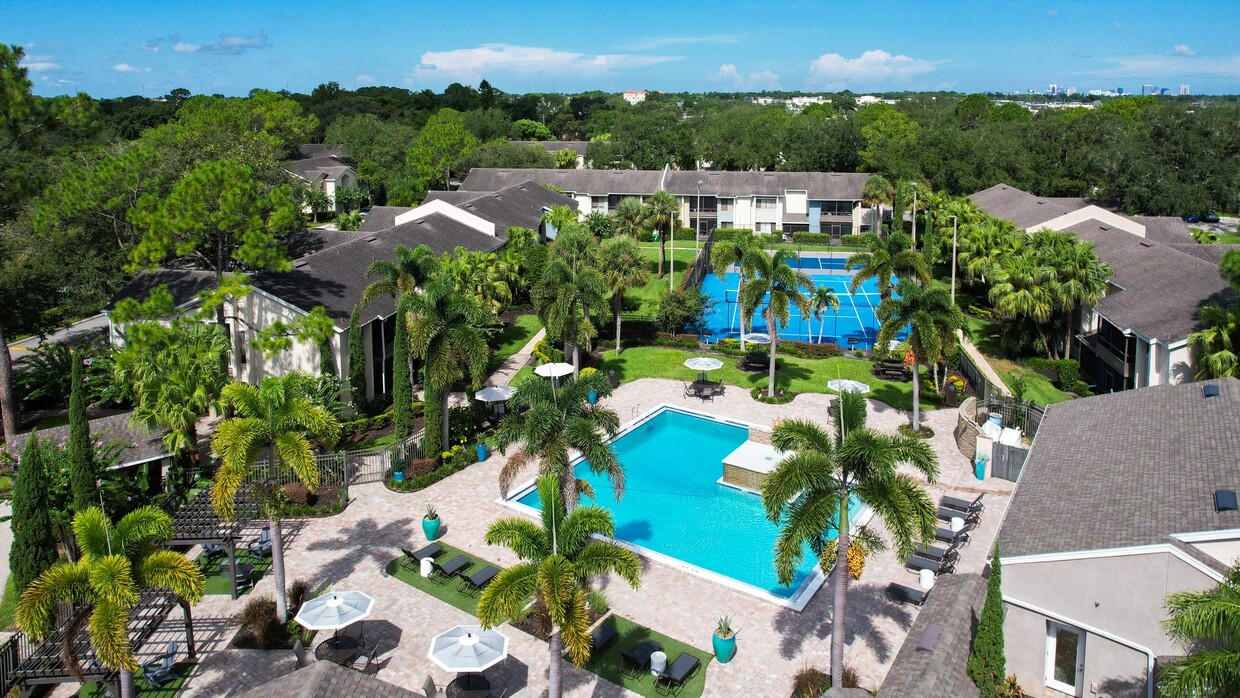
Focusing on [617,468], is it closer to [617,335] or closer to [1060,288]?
[617,335]

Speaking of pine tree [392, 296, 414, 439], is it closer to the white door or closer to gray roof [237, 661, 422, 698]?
gray roof [237, 661, 422, 698]

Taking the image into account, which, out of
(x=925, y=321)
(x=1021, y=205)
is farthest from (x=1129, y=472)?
(x=1021, y=205)

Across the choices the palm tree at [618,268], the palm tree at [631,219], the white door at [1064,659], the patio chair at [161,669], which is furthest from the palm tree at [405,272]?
the palm tree at [631,219]

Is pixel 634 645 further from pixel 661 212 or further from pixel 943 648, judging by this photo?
pixel 661 212

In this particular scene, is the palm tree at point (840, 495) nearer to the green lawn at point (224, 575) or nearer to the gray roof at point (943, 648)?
the gray roof at point (943, 648)

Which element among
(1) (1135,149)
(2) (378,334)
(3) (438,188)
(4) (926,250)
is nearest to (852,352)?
(4) (926,250)

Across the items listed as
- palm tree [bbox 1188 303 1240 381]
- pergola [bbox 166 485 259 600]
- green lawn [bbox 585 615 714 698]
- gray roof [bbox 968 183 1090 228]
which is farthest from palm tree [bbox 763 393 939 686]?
gray roof [bbox 968 183 1090 228]
